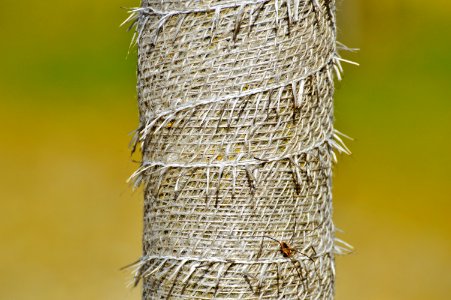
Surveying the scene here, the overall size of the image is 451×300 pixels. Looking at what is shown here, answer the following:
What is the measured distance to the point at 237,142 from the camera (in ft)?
6.62

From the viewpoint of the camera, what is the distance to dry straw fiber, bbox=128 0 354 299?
2008mm

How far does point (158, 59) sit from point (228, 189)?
400 millimetres

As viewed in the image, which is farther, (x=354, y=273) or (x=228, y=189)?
(x=354, y=273)

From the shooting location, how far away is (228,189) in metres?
2.03

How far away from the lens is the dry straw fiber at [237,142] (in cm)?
201
